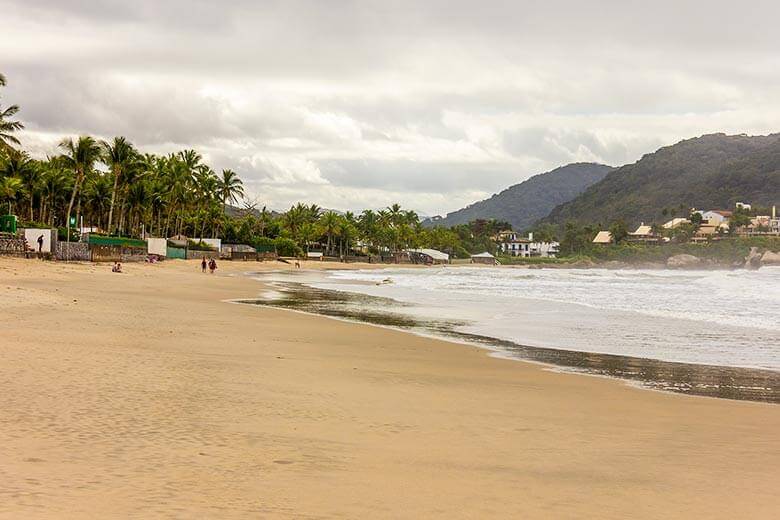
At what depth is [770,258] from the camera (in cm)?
16850

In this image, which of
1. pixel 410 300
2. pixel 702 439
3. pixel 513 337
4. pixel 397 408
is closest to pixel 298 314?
pixel 513 337

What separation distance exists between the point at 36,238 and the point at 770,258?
167 m

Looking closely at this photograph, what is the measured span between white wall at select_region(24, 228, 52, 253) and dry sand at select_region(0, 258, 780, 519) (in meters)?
39.0

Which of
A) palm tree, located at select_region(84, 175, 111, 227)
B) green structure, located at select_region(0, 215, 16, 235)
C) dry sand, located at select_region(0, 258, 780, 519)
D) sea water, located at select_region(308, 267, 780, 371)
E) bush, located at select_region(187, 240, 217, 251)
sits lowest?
sea water, located at select_region(308, 267, 780, 371)

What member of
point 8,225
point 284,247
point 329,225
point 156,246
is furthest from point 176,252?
point 329,225

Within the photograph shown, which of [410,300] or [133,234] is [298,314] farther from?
[133,234]

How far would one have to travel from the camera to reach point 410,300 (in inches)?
1323

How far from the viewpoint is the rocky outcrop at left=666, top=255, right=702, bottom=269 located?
18000 centimetres

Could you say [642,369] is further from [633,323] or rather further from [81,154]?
[81,154]

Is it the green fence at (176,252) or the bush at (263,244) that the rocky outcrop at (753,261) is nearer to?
the bush at (263,244)

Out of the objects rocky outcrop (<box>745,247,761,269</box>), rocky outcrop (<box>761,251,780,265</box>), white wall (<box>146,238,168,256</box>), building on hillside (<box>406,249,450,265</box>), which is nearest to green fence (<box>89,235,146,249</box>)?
white wall (<box>146,238,168,256</box>)

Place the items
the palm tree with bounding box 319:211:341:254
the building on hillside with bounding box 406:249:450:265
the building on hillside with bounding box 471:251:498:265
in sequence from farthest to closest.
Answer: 1. the building on hillside with bounding box 471:251:498:265
2. the building on hillside with bounding box 406:249:450:265
3. the palm tree with bounding box 319:211:341:254

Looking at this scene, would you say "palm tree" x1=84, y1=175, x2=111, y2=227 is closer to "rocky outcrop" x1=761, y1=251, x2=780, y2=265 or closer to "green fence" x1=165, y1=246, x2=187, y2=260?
"green fence" x1=165, y1=246, x2=187, y2=260

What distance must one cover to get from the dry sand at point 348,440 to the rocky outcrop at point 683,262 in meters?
181
